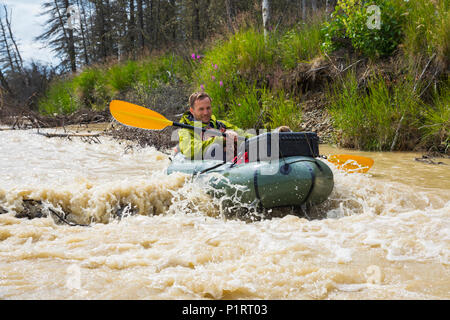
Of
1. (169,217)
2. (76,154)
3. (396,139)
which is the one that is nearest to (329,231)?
(169,217)

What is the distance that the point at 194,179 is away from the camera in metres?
3.18

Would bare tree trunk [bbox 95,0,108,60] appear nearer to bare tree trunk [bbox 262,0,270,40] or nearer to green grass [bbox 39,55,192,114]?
green grass [bbox 39,55,192,114]

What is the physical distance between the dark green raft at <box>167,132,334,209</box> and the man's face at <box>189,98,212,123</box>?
2.99 ft

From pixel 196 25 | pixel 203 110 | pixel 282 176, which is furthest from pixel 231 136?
pixel 196 25

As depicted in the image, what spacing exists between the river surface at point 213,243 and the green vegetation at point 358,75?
1.32 meters

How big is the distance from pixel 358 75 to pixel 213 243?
5003 millimetres

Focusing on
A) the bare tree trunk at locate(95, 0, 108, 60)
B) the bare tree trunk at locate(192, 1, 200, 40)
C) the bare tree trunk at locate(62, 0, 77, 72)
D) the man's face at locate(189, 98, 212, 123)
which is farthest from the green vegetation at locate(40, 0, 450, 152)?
the bare tree trunk at locate(62, 0, 77, 72)

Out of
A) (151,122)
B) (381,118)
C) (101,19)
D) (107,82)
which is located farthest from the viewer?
(101,19)

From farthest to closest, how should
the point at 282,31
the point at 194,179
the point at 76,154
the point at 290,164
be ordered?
the point at 282,31 → the point at 76,154 → the point at 194,179 → the point at 290,164

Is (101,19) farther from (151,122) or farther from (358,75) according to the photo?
(151,122)

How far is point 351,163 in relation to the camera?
144 inches

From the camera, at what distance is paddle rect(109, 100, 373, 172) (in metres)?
3.63

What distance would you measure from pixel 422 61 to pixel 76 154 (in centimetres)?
547

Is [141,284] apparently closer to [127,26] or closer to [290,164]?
[290,164]
